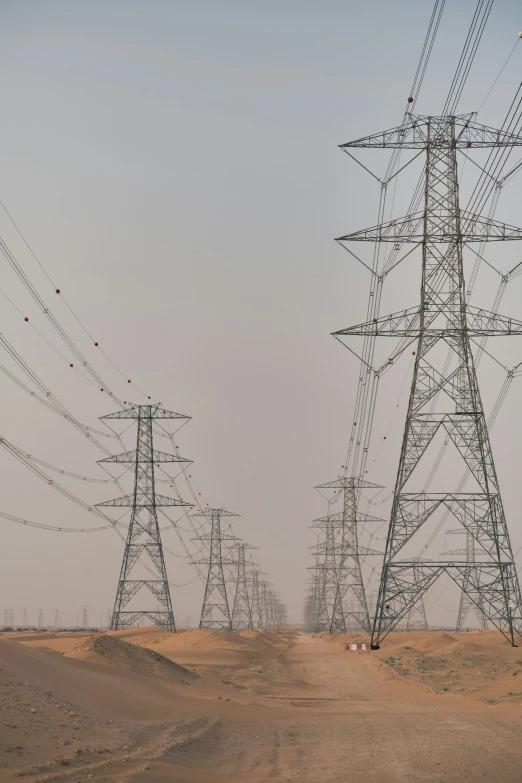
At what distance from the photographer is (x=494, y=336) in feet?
115

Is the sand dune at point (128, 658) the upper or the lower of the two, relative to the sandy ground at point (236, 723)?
upper

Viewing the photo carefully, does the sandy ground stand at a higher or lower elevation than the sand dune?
lower

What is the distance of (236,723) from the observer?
20688mm

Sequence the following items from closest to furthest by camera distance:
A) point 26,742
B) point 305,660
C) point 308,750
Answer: point 26,742 → point 308,750 → point 305,660

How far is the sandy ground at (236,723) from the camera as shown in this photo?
43.5ft

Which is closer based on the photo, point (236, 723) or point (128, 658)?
point (236, 723)

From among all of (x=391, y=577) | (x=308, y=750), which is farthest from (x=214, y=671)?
(x=308, y=750)

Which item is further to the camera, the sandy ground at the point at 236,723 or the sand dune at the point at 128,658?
the sand dune at the point at 128,658

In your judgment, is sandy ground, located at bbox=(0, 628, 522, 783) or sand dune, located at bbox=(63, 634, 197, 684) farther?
sand dune, located at bbox=(63, 634, 197, 684)

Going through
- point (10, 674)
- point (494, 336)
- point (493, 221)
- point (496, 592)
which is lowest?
point (10, 674)

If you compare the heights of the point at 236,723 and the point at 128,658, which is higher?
the point at 128,658

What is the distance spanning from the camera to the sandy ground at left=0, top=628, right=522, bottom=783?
13266 mm

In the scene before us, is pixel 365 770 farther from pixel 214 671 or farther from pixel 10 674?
pixel 214 671

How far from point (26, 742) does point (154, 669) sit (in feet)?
53.2
